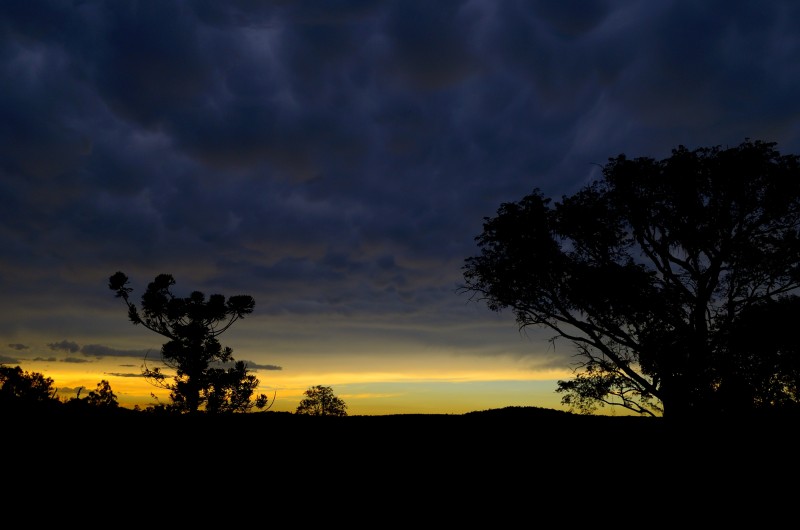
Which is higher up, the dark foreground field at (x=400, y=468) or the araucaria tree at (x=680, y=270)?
the araucaria tree at (x=680, y=270)

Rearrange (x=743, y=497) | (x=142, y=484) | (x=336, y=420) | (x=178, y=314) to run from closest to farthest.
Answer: (x=142, y=484) < (x=743, y=497) < (x=336, y=420) < (x=178, y=314)

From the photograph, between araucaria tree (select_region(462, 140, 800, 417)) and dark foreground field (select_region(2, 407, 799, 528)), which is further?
araucaria tree (select_region(462, 140, 800, 417))

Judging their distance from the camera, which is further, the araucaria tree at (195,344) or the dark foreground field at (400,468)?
the araucaria tree at (195,344)

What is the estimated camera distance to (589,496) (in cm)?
903

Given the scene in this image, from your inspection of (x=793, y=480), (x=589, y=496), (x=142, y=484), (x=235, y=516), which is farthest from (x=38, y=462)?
(x=793, y=480)

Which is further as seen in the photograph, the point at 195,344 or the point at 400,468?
the point at 195,344

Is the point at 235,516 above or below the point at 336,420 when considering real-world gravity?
below

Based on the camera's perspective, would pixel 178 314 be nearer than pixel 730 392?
No

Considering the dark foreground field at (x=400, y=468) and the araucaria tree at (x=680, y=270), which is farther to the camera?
the araucaria tree at (x=680, y=270)

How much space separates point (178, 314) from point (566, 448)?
109 ft

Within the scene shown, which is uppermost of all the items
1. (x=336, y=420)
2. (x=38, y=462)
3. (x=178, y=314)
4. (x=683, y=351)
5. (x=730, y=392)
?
(x=178, y=314)

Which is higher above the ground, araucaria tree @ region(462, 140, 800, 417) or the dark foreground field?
araucaria tree @ region(462, 140, 800, 417)

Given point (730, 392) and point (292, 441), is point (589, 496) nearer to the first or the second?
point (292, 441)

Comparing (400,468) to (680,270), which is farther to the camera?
(680,270)
